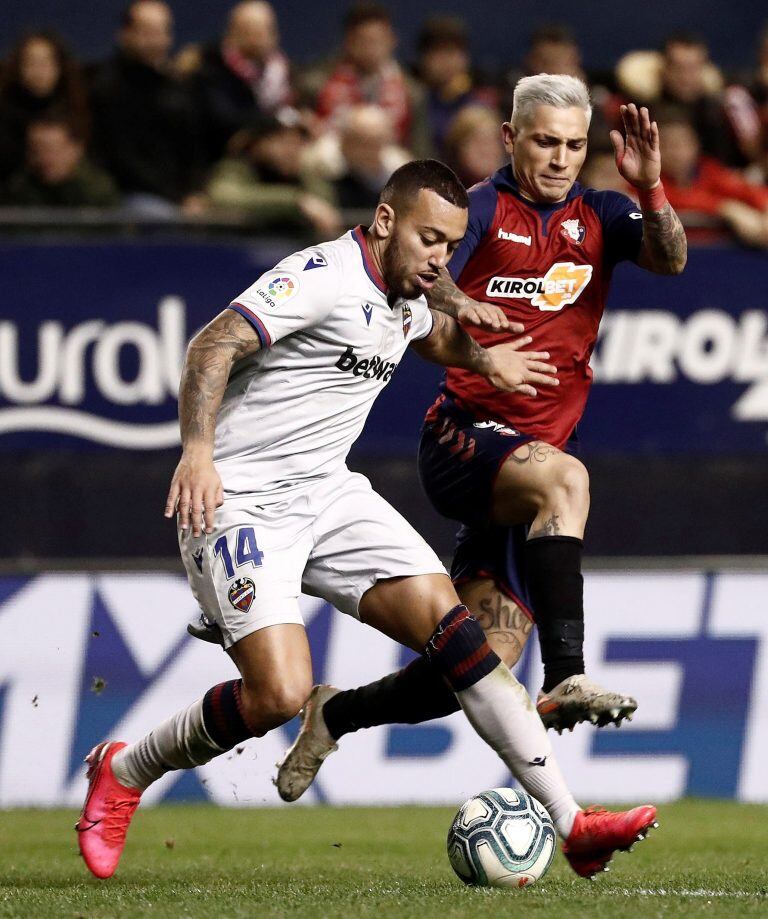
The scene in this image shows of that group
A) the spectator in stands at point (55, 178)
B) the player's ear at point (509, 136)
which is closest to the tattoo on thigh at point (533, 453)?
the player's ear at point (509, 136)

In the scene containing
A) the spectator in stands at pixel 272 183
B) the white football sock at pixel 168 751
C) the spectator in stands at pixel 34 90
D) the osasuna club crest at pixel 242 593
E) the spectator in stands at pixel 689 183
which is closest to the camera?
the osasuna club crest at pixel 242 593

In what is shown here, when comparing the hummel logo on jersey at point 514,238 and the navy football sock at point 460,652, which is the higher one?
the hummel logo on jersey at point 514,238

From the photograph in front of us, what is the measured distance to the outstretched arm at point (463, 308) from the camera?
5453 mm

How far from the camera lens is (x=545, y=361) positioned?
231 inches

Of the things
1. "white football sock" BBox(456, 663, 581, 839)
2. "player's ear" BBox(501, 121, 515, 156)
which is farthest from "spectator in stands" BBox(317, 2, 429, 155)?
"white football sock" BBox(456, 663, 581, 839)

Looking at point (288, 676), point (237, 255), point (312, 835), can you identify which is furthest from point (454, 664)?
point (237, 255)

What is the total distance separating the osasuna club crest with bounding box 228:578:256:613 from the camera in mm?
5262

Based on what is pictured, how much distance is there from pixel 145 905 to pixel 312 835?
112 inches

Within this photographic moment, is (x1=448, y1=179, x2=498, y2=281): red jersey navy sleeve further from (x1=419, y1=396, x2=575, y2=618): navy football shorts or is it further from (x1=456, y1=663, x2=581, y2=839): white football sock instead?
(x1=456, y1=663, x2=581, y2=839): white football sock

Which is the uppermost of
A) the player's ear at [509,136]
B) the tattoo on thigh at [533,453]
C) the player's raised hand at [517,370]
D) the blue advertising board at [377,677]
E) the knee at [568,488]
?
the player's ear at [509,136]

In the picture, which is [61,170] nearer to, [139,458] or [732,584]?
[139,458]

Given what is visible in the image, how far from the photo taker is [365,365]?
17.9ft

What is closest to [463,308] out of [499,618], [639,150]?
[639,150]

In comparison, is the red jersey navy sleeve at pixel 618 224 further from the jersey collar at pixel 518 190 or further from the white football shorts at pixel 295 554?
the white football shorts at pixel 295 554
